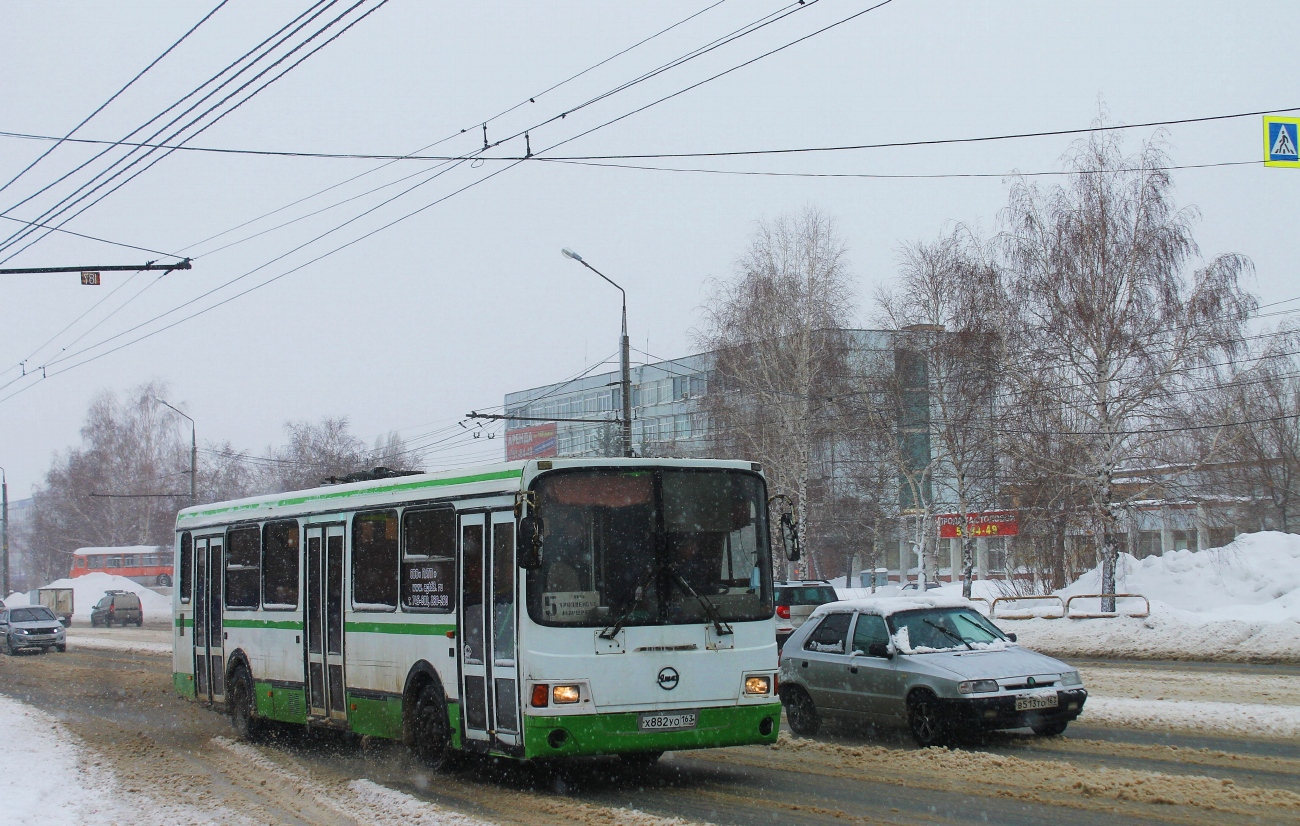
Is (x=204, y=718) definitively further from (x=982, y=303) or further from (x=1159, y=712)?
(x=982, y=303)

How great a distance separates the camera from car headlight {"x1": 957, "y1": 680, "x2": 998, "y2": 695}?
37.7 feet

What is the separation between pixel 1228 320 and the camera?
106 feet

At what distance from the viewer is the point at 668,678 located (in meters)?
10.1

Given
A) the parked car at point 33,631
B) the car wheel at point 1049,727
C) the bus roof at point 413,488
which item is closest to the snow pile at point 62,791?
the bus roof at point 413,488

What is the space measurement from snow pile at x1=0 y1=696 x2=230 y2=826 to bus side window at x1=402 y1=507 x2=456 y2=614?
2.60 metres

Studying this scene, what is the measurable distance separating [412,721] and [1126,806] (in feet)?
20.7

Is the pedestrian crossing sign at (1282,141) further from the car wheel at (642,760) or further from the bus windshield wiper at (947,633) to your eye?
the car wheel at (642,760)

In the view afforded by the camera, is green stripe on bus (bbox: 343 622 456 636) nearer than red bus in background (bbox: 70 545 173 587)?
Yes

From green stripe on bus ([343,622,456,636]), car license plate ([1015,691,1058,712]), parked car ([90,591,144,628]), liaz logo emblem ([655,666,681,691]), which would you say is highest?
green stripe on bus ([343,622,456,636])

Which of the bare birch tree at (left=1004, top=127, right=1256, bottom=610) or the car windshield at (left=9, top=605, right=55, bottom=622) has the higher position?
the bare birch tree at (left=1004, top=127, right=1256, bottom=610)

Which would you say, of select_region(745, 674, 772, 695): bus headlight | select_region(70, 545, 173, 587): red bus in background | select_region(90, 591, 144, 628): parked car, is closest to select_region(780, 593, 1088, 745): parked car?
select_region(745, 674, 772, 695): bus headlight

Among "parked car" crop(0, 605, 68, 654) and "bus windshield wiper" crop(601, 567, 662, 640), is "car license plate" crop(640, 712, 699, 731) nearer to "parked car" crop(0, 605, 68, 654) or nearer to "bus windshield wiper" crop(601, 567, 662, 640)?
"bus windshield wiper" crop(601, 567, 662, 640)

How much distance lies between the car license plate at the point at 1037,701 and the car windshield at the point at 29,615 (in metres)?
35.1

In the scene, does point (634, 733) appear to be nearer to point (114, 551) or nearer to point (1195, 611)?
point (1195, 611)
